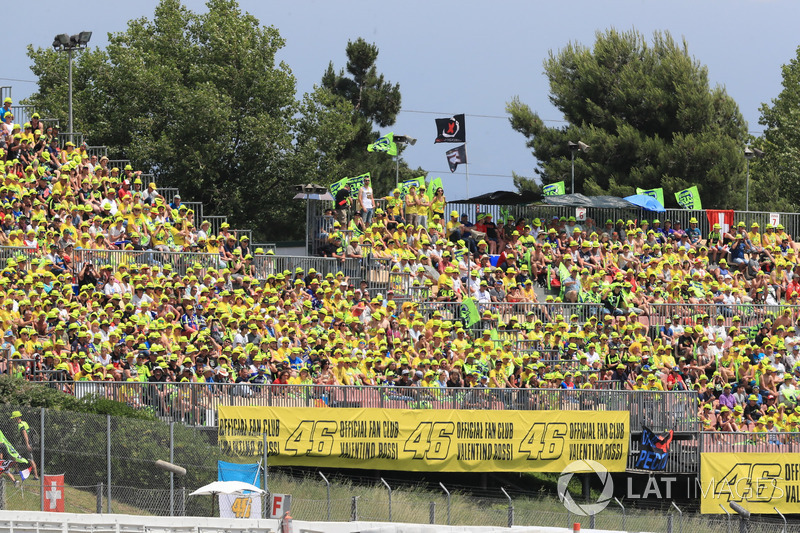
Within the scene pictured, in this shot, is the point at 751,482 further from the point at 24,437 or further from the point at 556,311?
the point at 24,437

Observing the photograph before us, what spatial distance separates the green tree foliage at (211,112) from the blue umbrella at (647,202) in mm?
17290

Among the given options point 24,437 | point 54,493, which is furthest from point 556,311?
point 54,493

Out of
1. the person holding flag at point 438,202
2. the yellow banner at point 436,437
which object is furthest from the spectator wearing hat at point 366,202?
the yellow banner at point 436,437

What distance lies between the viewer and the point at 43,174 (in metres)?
27.2

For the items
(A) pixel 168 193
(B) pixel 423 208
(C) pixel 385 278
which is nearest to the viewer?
(C) pixel 385 278

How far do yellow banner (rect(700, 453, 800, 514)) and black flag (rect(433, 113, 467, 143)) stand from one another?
13695 mm

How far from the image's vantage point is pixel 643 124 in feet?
185

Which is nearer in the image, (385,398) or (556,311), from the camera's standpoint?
(385,398)

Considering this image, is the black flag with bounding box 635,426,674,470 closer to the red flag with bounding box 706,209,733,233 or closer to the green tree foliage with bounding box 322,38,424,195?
the red flag with bounding box 706,209,733,233

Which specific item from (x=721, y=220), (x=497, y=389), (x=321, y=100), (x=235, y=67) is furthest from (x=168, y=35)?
(x=497, y=389)

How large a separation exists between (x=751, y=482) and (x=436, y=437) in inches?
212

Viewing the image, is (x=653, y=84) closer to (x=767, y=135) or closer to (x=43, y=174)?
(x=767, y=135)

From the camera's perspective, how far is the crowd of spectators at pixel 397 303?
895 inches

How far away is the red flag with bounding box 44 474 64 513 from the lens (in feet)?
58.9
